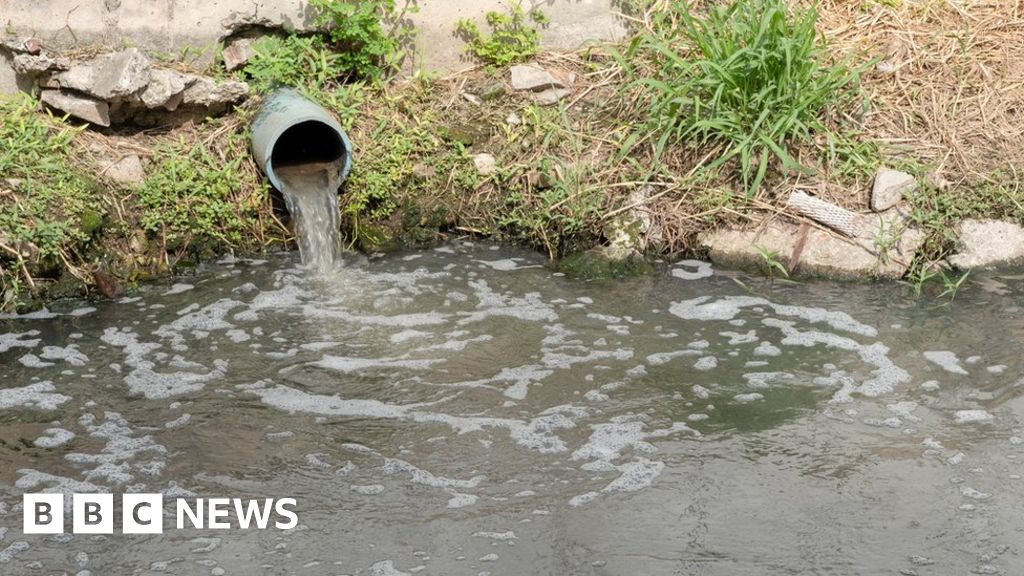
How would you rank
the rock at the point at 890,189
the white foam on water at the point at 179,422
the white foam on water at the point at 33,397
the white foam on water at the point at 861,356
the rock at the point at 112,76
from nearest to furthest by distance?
1. the white foam on water at the point at 179,422
2. the white foam on water at the point at 33,397
3. the white foam on water at the point at 861,356
4. the rock at the point at 890,189
5. the rock at the point at 112,76

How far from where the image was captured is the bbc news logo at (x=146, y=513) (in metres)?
3.93

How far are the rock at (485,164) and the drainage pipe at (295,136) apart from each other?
0.71 meters

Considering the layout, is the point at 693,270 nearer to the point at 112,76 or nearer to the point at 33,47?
the point at 112,76

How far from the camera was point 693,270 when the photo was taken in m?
6.11

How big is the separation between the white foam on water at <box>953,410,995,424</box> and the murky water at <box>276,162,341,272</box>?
3115mm

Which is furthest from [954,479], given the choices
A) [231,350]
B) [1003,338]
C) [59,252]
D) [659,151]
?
[59,252]

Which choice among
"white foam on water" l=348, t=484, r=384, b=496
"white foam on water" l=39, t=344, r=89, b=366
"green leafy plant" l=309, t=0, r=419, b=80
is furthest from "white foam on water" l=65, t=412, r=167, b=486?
"green leafy plant" l=309, t=0, r=419, b=80

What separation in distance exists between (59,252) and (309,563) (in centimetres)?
270

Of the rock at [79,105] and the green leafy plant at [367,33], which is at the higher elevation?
the green leafy plant at [367,33]

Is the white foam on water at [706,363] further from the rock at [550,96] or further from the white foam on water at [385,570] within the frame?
the rock at [550,96]

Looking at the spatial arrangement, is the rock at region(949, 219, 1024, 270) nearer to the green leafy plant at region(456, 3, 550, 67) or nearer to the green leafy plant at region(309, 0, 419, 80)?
the green leafy plant at region(456, 3, 550, 67)

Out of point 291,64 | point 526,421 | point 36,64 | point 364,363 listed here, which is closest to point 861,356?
point 526,421

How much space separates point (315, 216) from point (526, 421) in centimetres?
211

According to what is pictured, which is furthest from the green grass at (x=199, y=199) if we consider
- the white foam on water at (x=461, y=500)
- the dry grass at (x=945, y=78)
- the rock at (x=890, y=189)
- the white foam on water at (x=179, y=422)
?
the dry grass at (x=945, y=78)
